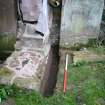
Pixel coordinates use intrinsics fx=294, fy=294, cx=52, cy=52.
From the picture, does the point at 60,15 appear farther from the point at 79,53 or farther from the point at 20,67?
the point at 20,67

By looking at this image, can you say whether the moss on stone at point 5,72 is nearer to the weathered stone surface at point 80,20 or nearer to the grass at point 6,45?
the grass at point 6,45

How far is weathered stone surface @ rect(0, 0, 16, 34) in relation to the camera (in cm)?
675

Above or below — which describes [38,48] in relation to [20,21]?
below

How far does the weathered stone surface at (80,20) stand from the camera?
276 inches

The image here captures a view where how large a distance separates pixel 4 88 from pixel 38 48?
155 cm

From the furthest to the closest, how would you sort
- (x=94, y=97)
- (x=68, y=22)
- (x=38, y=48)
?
1. (x=68, y=22)
2. (x=38, y=48)
3. (x=94, y=97)

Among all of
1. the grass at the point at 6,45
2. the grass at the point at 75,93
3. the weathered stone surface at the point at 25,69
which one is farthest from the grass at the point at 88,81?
the grass at the point at 6,45

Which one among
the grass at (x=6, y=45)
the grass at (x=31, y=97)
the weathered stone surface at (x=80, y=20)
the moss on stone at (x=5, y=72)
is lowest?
the grass at (x=31, y=97)

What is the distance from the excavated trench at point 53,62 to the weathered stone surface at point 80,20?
0.78ft

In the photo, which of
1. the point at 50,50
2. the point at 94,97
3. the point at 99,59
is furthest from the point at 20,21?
the point at 94,97

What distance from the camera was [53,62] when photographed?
6988 millimetres

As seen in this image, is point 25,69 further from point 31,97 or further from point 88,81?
point 88,81

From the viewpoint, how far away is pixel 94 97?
17.0ft

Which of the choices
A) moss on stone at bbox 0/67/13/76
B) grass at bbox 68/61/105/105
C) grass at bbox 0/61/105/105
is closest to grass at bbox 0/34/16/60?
moss on stone at bbox 0/67/13/76
